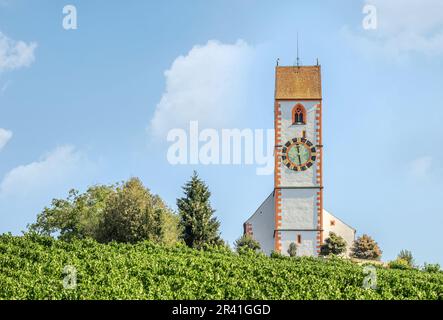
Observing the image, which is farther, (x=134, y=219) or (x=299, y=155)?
(x=299, y=155)

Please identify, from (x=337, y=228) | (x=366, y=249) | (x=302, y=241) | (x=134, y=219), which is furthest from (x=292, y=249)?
(x=134, y=219)

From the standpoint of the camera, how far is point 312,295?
27031 millimetres

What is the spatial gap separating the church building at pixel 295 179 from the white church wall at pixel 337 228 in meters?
0.90

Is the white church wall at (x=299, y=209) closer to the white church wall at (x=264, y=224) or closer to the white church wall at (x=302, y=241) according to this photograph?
the white church wall at (x=302, y=241)

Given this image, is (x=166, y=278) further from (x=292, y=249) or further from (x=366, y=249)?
(x=366, y=249)

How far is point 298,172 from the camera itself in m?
64.1

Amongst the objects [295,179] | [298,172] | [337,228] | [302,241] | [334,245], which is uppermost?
[298,172]

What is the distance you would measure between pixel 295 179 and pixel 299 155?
1874mm

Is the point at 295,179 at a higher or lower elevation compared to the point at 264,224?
higher

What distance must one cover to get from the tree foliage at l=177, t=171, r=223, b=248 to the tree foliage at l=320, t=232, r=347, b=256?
12004 mm

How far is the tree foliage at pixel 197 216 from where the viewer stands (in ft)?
179

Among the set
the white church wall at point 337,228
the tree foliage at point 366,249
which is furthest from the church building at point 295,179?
the tree foliage at point 366,249

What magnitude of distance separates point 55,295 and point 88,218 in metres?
35.3
